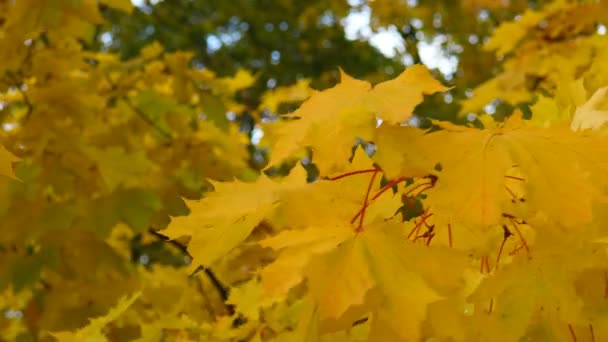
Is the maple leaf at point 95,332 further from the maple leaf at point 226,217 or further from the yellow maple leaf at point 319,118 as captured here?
the yellow maple leaf at point 319,118

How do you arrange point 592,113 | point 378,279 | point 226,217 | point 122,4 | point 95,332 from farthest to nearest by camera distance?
point 122,4 < point 95,332 < point 592,113 < point 226,217 < point 378,279

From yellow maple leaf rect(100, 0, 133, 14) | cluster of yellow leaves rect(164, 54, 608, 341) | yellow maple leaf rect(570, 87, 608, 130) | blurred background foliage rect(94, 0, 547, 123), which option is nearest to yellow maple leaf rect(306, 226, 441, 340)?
cluster of yellow leaves rect(164, 54, 608, 341)

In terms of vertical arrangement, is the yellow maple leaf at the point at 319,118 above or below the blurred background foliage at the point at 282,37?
above

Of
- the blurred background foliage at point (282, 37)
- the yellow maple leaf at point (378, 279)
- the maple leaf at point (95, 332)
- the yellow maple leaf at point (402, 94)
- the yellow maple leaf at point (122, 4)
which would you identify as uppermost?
the yellow maple leaf at point (402, 94)

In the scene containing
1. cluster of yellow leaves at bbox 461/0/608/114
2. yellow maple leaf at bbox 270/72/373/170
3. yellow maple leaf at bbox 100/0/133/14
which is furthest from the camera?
cluster of yellow leaves at bbox 461/0/608/114

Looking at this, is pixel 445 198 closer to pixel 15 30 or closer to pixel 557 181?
pixel 557 181

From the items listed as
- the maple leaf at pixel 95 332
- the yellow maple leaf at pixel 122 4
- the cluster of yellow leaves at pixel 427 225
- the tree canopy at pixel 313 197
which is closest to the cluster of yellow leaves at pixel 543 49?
the tree canopy at pixel 313 197

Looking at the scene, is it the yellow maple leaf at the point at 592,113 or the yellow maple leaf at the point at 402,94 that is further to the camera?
the yellow maple leaf at the point at 592,113

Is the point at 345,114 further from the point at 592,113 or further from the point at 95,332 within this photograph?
the point at 95,332

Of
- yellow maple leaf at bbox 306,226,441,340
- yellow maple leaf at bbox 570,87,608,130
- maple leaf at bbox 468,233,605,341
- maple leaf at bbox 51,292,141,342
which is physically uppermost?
yellow maple leaf at bbox 570,87,608,130

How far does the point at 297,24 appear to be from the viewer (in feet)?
15.8

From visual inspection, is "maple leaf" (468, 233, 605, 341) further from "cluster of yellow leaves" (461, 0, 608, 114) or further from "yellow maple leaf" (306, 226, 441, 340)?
"cluster of yellow leaves" (461, 0, 608, 114)

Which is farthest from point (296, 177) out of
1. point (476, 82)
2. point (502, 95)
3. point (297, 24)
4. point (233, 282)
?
point (297, 24)

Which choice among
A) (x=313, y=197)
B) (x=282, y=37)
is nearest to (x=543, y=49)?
(x=313, y=197)
